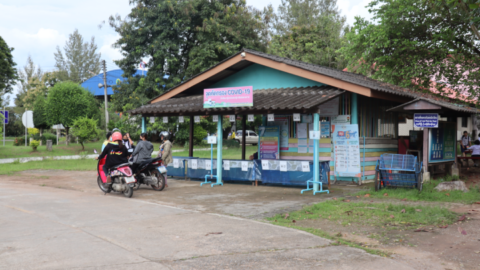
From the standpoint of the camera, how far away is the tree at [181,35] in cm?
2952

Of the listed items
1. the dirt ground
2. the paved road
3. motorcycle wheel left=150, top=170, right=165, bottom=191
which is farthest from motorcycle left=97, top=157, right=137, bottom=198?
Result: the paved road

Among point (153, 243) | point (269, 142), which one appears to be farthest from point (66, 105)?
point (153, 243)

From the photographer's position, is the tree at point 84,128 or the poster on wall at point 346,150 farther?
the tree at point 84,128

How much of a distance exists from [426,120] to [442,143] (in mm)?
2064

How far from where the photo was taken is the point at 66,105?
37.1 m

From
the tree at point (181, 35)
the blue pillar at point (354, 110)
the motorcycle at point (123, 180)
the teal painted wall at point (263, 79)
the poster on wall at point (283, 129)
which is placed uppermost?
the tree at point (181, 35)

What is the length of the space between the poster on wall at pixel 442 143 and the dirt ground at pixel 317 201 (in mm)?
1264

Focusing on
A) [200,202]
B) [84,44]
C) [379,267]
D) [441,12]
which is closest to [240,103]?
[200,202]

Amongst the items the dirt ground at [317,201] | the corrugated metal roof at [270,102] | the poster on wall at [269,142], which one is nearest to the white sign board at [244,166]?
the dirt ground at [317,201]

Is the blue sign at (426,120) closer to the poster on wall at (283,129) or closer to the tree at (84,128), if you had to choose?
the poster on wall at (283,129)

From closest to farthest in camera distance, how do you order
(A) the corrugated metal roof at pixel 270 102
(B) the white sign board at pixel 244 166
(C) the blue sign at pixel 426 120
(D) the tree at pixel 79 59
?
(A) the corrugated metal roof at pixel 270 102
(C) the blue sign at pixel 426 120
(B) the white sign board at pixel 244 166
(D) the tree at pixel 79 59

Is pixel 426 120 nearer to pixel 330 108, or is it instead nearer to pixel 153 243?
pixel 330 108

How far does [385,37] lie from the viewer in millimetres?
18266

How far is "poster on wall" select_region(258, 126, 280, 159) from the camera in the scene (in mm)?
14922
